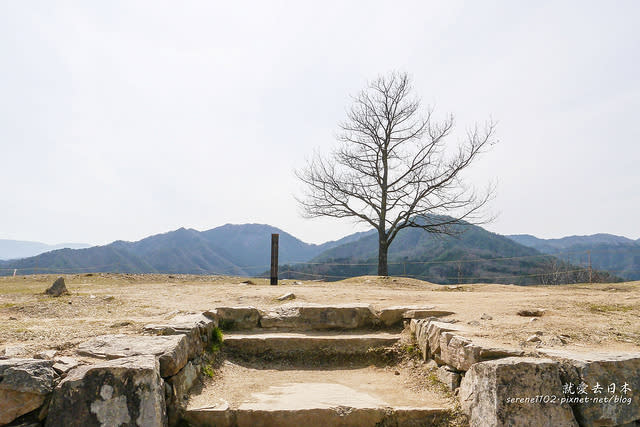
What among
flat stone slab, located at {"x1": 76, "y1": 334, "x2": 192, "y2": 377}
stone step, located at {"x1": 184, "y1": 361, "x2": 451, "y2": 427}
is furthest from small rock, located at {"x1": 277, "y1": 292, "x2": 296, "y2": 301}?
flat stone slab, located at {"x1": 76, "y1": 334, "x2": 192, "y2": 377}

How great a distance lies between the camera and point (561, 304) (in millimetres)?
5609

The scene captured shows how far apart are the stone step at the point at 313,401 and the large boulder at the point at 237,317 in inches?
36.7

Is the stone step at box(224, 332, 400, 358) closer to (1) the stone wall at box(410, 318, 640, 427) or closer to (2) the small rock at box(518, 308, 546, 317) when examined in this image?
(1) the stone wall at box(410, 318, 640, 427)

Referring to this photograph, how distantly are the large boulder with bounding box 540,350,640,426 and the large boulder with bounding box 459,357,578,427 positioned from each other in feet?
0.35

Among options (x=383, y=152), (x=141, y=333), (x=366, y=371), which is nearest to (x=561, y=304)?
(x=366, y=371)

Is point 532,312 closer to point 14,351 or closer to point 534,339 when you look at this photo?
point 534,339

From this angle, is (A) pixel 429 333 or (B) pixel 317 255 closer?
(A) pixel 429 333

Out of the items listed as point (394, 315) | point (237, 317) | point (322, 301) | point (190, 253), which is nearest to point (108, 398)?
point (237, 317)

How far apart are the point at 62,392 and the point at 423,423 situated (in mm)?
2777

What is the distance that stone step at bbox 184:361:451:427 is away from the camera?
10.3 ft

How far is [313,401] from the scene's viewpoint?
336 cm

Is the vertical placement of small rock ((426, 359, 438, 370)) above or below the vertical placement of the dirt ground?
below

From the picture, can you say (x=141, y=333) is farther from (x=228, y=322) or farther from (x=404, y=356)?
(x=404, y=356)

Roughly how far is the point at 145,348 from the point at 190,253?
104854 mm
